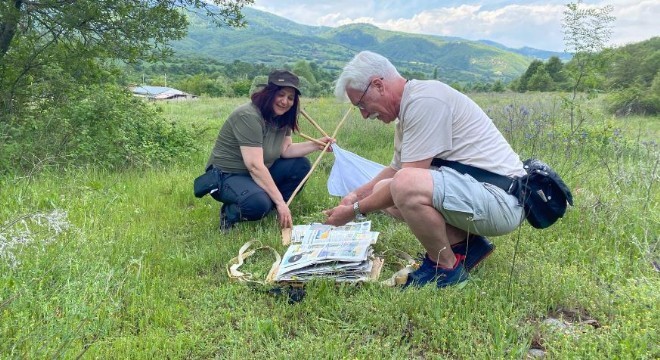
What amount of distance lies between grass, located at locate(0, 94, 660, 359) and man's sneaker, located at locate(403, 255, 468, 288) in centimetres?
9

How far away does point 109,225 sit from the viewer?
3.77m

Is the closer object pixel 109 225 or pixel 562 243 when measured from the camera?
pixel 562 243

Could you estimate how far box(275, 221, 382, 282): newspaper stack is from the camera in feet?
9.32

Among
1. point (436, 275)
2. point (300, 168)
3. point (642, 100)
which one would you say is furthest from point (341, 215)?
point (642, 100)

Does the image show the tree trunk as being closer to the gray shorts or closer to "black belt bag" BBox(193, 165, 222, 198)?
"black belt bag" BBox(193, 165, 222, 198)

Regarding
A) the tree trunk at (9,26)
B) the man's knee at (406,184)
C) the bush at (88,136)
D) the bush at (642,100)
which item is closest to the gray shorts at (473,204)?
the man's knee at (406,184)

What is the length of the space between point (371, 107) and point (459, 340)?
1.44 meters

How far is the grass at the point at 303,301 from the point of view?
214 centimetres

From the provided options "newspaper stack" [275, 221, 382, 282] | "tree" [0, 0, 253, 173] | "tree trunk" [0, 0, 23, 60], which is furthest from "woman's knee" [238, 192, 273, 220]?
"tree trunk" [0, 0, 23, 60]

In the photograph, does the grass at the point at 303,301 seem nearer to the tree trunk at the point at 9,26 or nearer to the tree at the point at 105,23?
the tree trunk at the point at 9,26

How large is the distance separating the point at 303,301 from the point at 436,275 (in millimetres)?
801

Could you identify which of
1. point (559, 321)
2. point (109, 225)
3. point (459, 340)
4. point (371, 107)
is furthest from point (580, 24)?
point (109, 225)

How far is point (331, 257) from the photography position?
9.48 ft

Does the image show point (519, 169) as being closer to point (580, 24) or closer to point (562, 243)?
point (562, 243)
